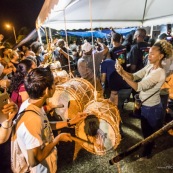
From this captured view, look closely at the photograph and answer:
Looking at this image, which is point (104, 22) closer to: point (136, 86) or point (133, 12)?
point (133, 12)

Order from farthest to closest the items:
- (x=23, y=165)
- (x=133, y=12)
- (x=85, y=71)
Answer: (x=133, y=12) → (x=85, y=71) → (x=23, y=165)

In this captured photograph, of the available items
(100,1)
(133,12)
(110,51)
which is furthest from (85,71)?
(133,12)

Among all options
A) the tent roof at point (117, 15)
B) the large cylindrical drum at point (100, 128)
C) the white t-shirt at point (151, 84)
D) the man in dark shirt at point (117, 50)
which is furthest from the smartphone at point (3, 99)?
the man in dark shirt at point (117, 50)

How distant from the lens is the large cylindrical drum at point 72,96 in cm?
314

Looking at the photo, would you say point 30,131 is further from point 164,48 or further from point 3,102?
point 164,48

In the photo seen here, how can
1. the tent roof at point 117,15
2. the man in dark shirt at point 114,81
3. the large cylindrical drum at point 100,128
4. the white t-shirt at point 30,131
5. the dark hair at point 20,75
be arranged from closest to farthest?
the white t-shirt at point 30,131
the large cylindrical drum at point 100,128
the dark hair at point 20,75
the man in dark shirt at point 114,81
the tent roof at point 117,15

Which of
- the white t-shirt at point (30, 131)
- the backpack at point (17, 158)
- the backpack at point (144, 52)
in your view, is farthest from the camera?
the backpack at point (144, 52)

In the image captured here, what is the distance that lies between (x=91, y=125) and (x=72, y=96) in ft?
2.55

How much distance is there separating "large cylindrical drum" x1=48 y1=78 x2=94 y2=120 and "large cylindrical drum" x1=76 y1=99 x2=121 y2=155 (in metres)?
0.56

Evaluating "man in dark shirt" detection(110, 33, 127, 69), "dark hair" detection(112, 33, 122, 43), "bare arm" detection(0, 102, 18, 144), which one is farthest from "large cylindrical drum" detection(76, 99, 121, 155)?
"dark hair" detection(112, 33, 122, 43)

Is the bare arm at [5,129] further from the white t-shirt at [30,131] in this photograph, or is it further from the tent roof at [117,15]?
the tent roof at [117,15]

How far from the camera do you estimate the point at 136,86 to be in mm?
2574

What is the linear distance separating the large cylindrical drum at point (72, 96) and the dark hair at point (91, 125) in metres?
0.56

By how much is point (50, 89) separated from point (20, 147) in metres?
0.65
